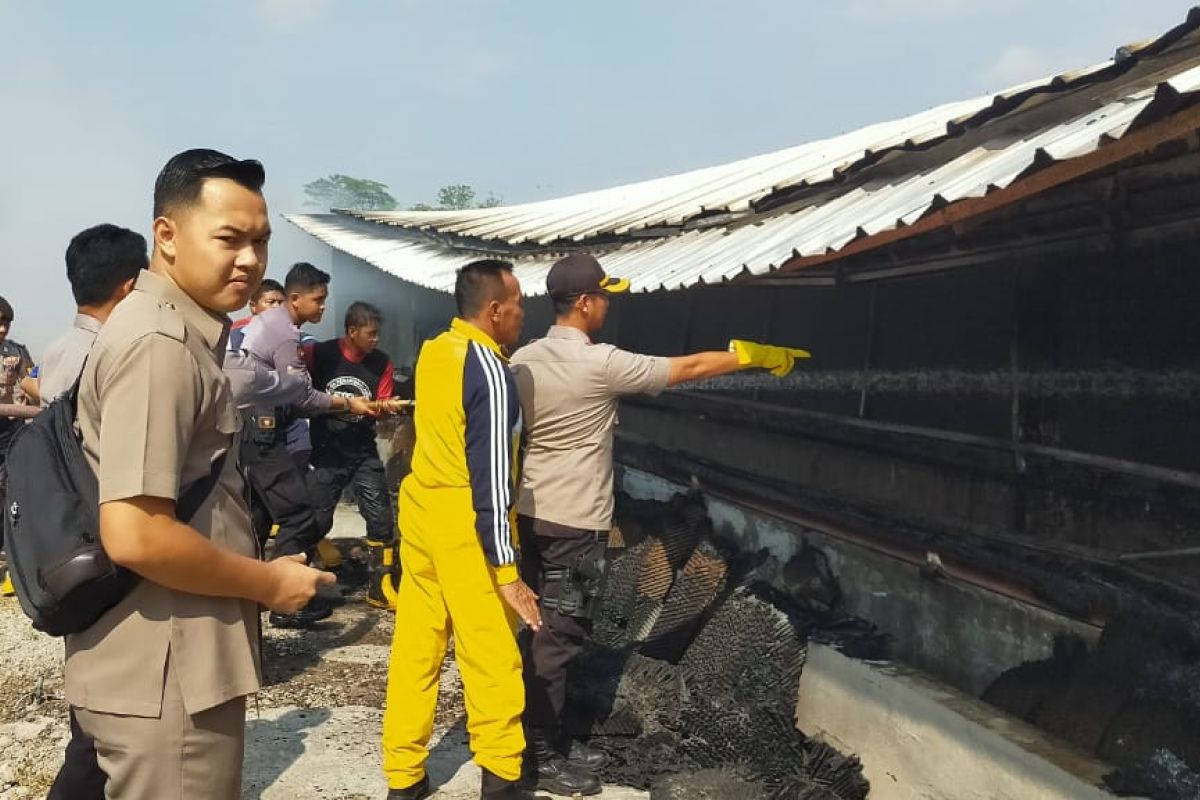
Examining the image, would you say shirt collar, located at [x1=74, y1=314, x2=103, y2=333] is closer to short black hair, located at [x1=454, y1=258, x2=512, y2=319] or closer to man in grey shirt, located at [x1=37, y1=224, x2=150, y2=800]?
man in grey shirt, located at [x1=37, y1=224, x2=150, y2=800]

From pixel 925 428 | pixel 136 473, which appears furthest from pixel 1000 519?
pixel 136 473

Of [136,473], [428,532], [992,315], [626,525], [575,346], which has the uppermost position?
[992,315]

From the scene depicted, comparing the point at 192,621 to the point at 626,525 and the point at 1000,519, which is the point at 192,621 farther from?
the point at 626,525

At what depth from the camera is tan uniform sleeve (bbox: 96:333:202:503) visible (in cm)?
162

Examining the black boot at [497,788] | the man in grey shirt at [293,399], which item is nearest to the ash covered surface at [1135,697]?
the black boot at [497,788]

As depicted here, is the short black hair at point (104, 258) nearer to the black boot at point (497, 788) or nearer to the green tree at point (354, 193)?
the black boot at point (497, 788)

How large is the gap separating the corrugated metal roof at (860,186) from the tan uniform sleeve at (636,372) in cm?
35

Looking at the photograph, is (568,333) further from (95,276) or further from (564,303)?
(95,276)

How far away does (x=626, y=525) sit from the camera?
238 inches

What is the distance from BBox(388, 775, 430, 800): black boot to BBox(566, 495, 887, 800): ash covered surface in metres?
0.79

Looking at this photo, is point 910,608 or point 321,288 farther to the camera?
point 321,288

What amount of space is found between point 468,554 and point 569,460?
68 cm

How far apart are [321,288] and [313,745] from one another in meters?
2.76

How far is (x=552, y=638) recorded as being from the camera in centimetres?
379
